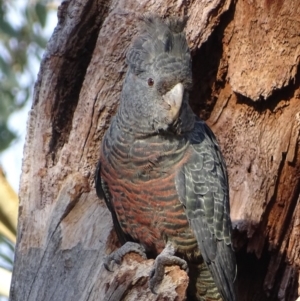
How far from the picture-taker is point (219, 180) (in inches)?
173

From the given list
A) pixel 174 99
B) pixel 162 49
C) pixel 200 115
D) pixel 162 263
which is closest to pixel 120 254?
pixel 162 263

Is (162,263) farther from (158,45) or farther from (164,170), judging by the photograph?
(158,45)

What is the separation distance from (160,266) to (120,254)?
1.06 feet

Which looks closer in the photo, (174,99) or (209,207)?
(174,99)

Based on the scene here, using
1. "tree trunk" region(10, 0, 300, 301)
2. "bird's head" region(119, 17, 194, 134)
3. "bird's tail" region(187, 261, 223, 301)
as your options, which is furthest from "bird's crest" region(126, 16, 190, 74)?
"bird's tail" region(187, 261, 223, 301)

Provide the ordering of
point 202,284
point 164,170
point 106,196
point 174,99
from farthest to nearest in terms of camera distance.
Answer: point 202,284 → point 106,196 → point 164,170 → point 174,99

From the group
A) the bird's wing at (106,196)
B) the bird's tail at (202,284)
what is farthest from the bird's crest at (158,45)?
the bird's tail at (202,284)

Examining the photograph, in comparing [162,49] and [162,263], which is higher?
[162,49]

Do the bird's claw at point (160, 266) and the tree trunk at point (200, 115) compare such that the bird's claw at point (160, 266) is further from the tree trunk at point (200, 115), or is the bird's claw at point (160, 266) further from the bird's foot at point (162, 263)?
the tree trunk at point (200, 115)

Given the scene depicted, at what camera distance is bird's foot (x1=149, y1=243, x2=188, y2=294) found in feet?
12.9

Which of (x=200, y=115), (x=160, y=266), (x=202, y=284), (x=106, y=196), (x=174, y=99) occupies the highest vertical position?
(x=200, y=115)

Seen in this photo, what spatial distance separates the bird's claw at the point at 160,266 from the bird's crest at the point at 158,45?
114 cm

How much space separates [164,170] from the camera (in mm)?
4281

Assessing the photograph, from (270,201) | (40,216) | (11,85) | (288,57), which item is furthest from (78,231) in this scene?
(11,85)
